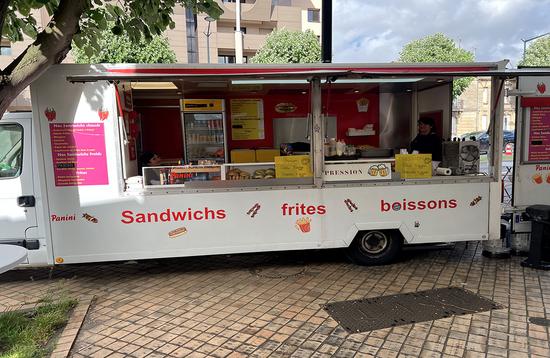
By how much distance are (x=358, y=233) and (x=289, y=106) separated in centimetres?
305

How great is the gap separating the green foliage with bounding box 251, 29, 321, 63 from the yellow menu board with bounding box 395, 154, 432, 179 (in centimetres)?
1777

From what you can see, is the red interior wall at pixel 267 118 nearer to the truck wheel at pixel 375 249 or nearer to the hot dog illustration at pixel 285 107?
the hot dog illustration at pixel 285 107

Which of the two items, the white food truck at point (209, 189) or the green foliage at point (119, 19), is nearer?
the green foliage at point (119, 19)

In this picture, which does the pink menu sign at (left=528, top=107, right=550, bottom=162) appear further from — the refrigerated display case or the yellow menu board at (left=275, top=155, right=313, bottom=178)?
the refrigerated display case

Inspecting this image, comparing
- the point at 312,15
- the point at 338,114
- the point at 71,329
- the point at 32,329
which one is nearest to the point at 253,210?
the point at 71,329

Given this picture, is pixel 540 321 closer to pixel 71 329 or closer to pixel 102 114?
pixel 71 329

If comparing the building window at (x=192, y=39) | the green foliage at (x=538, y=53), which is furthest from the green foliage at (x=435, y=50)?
the building window at (x=192, y=39)

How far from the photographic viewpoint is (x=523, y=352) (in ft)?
9.92

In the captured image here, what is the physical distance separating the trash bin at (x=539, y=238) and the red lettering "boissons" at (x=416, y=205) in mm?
998

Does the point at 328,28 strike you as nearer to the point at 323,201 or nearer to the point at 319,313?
the point at 323,201

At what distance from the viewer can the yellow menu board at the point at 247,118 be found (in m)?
6.89

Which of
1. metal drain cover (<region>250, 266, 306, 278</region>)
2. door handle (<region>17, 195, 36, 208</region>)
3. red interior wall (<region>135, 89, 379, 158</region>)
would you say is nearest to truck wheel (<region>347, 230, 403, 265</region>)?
metal drain cover (<region>250, 266, 306, 278</region>)

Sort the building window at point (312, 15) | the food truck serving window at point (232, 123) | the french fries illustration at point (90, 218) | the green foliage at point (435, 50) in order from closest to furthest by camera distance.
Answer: the french fries illustration at point (90, 218)
the food truck serving window at point (232, 123)
the green foliage at point (435, 50)
the building window at point (312, 15)

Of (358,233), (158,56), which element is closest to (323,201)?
(358,233)
